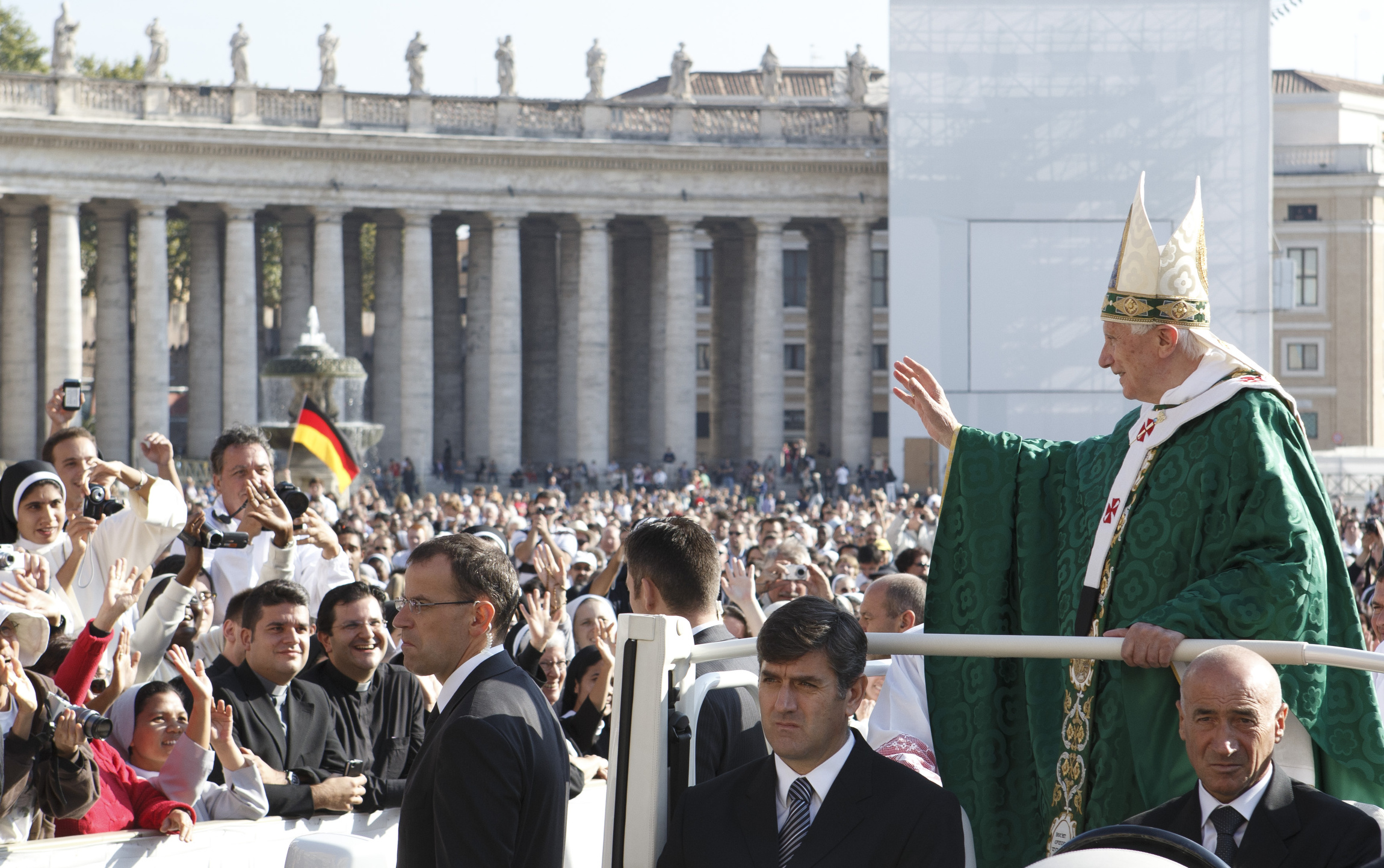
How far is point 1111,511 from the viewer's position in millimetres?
6711

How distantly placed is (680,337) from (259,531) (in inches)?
2022

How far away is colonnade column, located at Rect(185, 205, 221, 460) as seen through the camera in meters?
61.4

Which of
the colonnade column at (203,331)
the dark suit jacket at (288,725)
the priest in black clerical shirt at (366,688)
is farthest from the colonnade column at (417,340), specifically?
the dark suit jacket at (288,725)

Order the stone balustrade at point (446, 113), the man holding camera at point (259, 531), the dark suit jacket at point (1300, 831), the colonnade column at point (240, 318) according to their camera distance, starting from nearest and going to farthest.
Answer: the dark suit jacket at point (1300, 831), the man holding camera at point (259, 531), the stone balustrade at point (446, 113), the colonnade column at point (240, 318)

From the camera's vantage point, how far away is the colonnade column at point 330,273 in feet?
193

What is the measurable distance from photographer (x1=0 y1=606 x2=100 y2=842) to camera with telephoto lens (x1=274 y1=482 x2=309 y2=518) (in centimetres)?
345

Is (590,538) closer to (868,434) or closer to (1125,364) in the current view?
(1125,364)

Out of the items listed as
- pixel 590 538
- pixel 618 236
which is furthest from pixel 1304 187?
pixel 590 538

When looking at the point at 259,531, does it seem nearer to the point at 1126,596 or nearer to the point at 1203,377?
the point at 1126,596

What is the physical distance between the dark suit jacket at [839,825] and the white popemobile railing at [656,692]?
10 centimetres

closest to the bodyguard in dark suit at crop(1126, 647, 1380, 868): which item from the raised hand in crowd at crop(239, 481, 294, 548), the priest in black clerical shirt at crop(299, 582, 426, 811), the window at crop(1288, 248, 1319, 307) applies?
the priest in black clerical shirt at crop(299, 582, 426, 811)

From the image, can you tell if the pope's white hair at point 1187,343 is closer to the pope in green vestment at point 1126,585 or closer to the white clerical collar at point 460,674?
the pope in green vestment at point 1126,585

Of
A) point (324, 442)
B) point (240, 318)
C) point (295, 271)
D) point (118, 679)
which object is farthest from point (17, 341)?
point (118, 679)

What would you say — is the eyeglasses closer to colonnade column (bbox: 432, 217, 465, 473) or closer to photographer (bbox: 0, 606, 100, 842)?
photographer (bbox: 0, 606, 100, 842)
